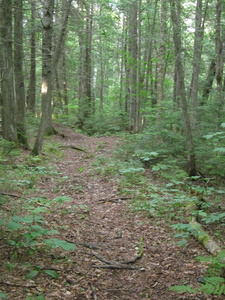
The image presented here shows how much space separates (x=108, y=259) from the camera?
4.19 meters

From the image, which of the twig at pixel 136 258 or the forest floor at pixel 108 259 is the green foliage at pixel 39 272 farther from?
the twig at pixel 136 258

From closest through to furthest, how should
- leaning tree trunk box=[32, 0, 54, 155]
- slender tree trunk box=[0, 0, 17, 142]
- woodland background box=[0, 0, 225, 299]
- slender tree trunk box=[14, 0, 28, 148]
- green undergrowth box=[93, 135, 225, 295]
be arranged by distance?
woodland background box=[0, 0, 225, 299] < green undergrowth box=[93, 135, 225, 295] < slender tree trunk box=[0, 0, 17, 142] < leaning tree trunk box=[32, 0, 54, 155] < slender tree trunk box=[14, 0, 28, 148]

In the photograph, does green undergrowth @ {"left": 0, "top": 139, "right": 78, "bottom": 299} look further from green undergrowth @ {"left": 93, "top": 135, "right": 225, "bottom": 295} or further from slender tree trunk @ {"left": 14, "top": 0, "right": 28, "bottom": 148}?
green undergrowth @ {"left": 93, "top": 135, "right": 225, "bottom": 295}

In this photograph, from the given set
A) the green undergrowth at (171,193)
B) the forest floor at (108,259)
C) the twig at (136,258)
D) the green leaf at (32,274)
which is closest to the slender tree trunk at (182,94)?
the green undergrowth at (171,193)

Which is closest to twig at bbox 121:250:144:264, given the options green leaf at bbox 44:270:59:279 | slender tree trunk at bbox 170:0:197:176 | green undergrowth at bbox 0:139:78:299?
green undergrowth at bbox 0:139:78:299

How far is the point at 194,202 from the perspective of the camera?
234 inches

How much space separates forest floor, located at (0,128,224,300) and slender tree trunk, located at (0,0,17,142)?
352 cm

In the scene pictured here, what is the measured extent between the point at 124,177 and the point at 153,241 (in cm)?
398

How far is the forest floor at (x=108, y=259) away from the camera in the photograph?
3.22m

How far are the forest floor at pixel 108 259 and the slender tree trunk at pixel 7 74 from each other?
3.52m

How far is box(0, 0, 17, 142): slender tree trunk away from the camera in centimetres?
885

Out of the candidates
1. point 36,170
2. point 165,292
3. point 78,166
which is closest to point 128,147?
point 78,166

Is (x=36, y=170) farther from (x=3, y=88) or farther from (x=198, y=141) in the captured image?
(x=198, y=141)

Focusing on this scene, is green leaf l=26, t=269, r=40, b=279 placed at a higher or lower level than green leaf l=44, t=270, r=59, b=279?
higher
